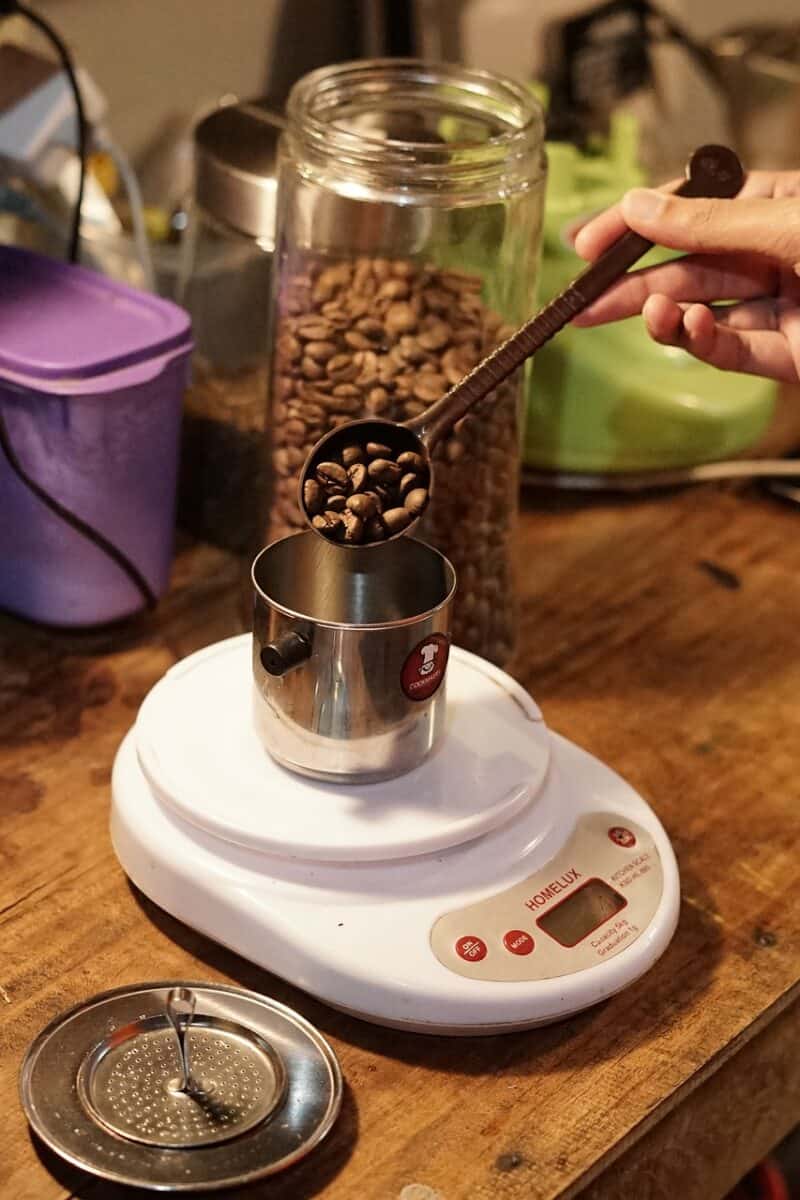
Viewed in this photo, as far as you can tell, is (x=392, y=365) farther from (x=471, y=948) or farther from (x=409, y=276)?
(x=471, y=948)

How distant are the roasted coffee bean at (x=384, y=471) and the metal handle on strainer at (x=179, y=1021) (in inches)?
9.4

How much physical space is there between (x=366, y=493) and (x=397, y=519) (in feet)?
0.07

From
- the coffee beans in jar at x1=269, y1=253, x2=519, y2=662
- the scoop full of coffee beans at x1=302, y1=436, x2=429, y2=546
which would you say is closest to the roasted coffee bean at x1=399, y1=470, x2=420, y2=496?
the scoop full of coffee beans at x1=302, y1=436, x2=429, y2=546

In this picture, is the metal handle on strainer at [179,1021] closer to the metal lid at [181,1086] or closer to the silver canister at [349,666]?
the metal lid at [181,1086]

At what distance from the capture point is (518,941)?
635 millimetres

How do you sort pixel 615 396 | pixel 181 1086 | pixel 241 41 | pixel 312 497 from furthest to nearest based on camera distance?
pixel 241 41 < pixel 615 396 < pixel 312 497 < pixel 181 1086

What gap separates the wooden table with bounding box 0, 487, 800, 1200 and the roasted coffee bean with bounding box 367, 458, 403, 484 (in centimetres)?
23

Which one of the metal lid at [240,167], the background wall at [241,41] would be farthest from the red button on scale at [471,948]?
the background wall at [241,41]

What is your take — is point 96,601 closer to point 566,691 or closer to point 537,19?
point 566,691

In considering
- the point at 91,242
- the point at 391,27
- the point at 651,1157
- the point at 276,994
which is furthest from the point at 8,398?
the point at 391,27

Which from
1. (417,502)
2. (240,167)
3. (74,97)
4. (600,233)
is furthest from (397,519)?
(74,97)

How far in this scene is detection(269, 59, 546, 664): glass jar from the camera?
0.78 m

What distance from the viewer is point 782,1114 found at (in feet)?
2.36

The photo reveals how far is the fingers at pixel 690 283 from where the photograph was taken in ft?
2.75
